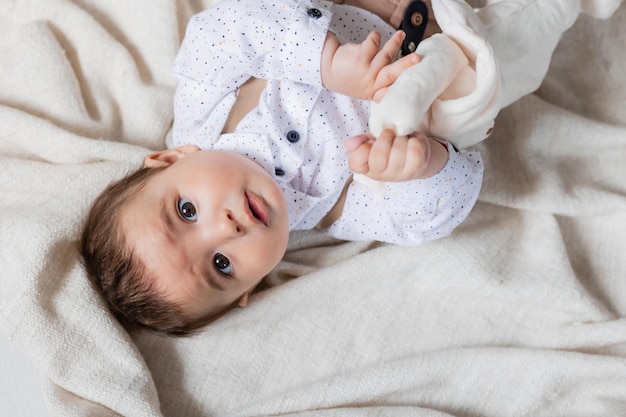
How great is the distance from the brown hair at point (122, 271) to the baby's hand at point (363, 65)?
1.10ft

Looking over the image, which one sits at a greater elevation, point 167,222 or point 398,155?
point 398,155

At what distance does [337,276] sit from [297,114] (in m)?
0.31

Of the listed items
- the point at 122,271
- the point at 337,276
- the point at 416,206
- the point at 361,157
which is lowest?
the point at 337,276

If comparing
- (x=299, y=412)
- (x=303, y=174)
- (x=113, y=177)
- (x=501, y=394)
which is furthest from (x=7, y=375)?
(x=501, y=394)

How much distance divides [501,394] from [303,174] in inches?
19.8

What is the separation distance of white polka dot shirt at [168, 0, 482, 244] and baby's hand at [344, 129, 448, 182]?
18 cm

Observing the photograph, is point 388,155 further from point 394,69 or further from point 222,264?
point 222,264

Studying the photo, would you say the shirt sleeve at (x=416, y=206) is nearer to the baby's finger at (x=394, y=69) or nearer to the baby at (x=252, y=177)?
the baby at (x=252, y=177)

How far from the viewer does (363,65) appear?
1021 mm

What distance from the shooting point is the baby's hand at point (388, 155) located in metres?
0.84

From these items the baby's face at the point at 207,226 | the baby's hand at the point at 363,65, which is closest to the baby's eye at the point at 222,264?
the baby's face at the point at 207,226

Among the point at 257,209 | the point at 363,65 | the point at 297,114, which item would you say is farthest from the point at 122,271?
the point at 363,65

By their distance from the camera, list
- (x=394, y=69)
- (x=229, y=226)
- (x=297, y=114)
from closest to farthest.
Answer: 1. (x=394, y=69)
2. (x=229, y=226)
3. (x=297, y=114)

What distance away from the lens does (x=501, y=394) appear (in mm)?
1235
